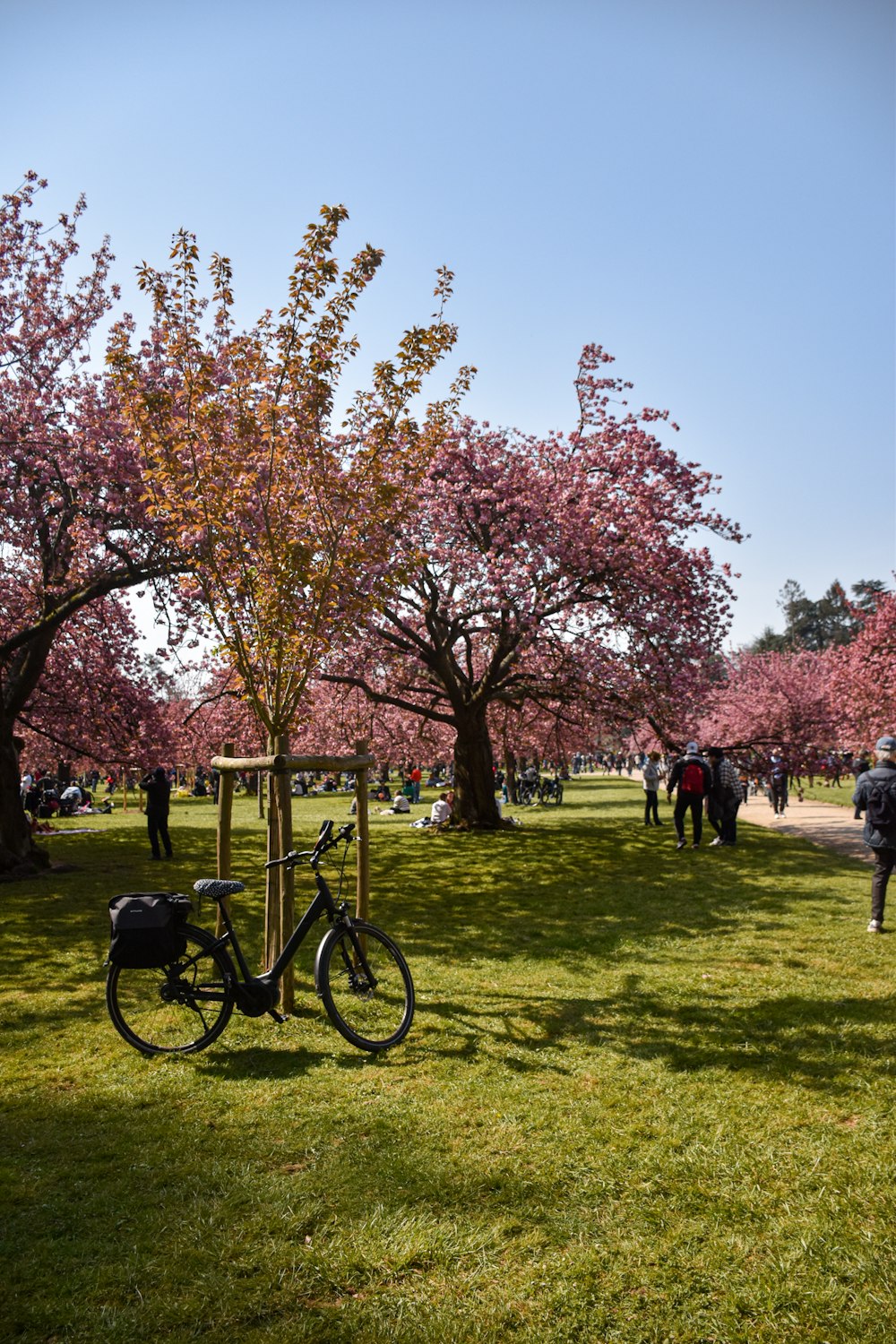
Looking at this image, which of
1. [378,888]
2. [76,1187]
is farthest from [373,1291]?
[378,888]

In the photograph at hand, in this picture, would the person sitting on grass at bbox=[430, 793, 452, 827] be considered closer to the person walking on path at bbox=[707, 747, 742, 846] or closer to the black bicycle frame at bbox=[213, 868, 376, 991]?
the person walking on path at bbox=[707, 747, 742, 846]

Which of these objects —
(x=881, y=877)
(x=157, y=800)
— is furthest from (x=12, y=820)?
(x=881, y=877)

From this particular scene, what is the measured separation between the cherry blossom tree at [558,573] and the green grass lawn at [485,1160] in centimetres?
1021

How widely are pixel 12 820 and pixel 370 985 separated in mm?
11902

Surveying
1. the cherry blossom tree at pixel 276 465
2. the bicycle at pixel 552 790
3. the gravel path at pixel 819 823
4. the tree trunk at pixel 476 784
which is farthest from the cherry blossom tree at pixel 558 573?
the bicycle at pixel 552 790

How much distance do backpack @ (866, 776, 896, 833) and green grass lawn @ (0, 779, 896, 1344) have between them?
1.21 metres

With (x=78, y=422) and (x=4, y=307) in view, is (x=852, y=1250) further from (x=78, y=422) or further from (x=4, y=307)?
(x=4, y=307)

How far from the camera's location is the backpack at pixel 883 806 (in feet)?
28.7

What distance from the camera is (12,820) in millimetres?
15320

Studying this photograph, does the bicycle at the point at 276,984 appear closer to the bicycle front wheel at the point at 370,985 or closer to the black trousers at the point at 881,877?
the bicycle front wheel at the point at 370,985

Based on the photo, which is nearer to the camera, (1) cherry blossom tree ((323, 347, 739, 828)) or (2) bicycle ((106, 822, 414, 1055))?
(2) bicycle ((106, 822, 414, 1055))

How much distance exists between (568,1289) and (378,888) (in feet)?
34.0

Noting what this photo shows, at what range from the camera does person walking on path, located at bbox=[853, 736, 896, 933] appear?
8.74m


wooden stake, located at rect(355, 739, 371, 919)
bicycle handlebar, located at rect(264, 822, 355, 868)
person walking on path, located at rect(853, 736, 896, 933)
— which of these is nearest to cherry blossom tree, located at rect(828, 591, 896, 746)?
person walking on path, located at rect(853, 736, 896, 933)
